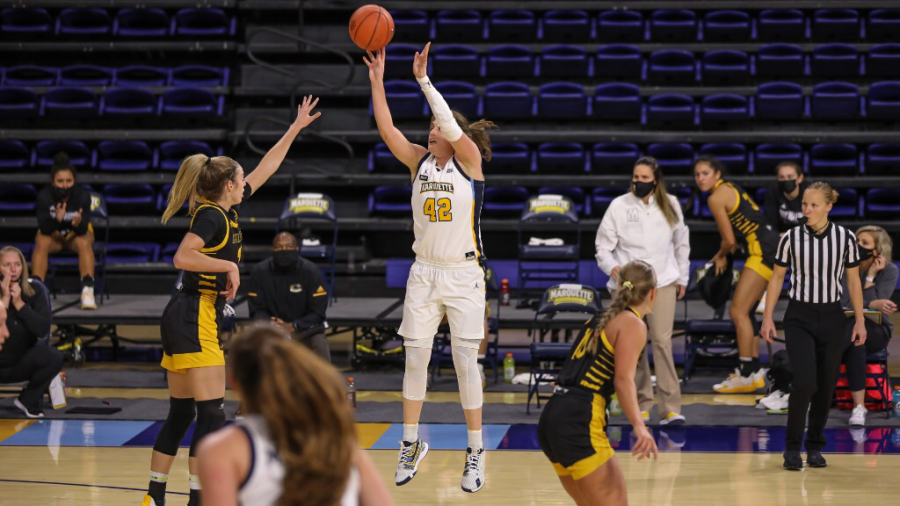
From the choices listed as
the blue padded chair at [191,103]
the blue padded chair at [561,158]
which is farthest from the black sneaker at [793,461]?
the blue padded chair at [191,103]

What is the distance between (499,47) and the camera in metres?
13.9

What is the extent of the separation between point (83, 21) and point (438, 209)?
1085cm

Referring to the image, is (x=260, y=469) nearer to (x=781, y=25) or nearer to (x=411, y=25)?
(x=411, y=25)

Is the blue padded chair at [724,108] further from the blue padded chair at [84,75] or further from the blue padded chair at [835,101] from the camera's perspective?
the blue padded chair at [84,75]

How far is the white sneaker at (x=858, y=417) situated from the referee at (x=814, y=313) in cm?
138

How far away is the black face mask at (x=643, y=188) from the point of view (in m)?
7.67

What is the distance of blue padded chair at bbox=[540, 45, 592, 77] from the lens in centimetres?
1374

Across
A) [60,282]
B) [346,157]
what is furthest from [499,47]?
[60,282]

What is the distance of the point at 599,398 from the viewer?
14.8ft

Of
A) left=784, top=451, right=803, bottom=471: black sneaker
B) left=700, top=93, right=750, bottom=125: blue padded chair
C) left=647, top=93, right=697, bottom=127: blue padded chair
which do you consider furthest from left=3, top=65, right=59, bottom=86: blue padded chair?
left=784, top=451, right=803, bottom=471: black sneaker

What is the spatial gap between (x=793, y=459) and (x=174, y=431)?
371 centimetres

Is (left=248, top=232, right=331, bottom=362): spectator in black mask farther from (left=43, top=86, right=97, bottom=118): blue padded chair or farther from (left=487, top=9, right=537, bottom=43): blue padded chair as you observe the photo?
(left=487, top=9, right=537, bottom=43): blue padded chair

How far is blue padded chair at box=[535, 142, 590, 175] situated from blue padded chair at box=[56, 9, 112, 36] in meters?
6.35

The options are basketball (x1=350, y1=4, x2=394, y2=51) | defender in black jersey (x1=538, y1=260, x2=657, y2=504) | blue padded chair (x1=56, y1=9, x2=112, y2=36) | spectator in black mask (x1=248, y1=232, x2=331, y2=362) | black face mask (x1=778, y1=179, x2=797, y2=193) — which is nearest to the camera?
defender in black jersey (x1=538, y1=260, x2=657, y2=504)
